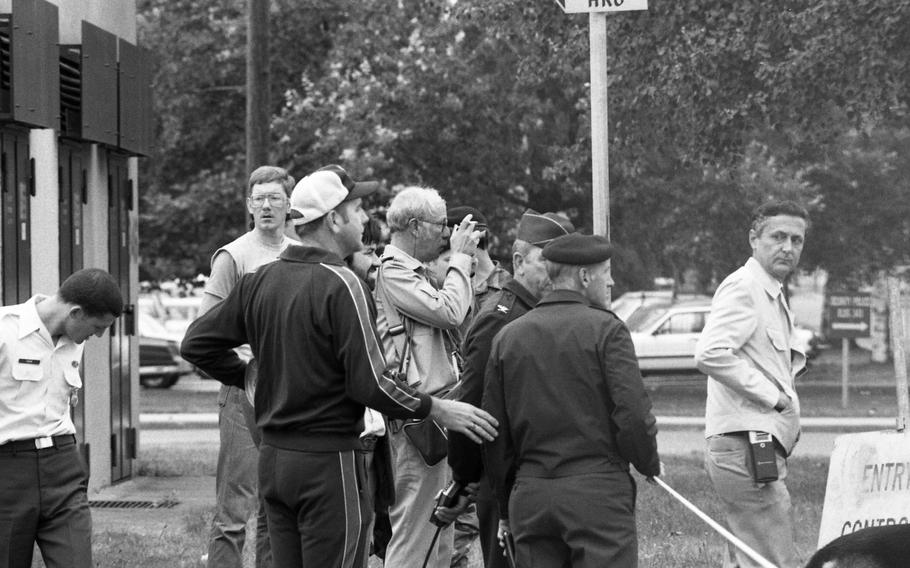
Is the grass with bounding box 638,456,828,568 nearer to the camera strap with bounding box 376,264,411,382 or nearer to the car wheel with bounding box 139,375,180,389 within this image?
the camera strap with bounding box 376,264,411,382

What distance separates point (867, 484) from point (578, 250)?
75.0 inches

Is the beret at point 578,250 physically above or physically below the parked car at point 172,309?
above

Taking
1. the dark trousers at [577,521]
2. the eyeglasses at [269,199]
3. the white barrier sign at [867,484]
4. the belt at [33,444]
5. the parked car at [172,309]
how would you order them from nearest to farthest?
the dark trousers at [577,521], the belt at [33,444], the white barrier sign at [867,484], the eyeglasses at [269,199], the parked car at [172,309]

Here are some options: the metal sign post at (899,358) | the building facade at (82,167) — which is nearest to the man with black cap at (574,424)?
the metal sign post at (899,358)

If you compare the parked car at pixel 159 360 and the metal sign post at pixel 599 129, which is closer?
the metal sign post at pixel 599 129

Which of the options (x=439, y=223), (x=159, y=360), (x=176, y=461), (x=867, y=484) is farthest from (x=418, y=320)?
(x=159, y=360)

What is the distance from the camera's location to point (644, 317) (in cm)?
3031

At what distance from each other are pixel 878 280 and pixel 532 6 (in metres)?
26.8

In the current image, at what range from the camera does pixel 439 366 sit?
6.51 meters

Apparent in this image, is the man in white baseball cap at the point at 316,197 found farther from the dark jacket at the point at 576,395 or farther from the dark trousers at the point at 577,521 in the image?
the dark trousers at the point at 577,521

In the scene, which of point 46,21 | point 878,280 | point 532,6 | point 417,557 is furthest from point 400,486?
point 878,280

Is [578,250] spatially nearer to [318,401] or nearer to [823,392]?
[318,401]

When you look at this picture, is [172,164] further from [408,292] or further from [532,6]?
[408,292]

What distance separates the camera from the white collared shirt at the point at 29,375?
5.54 meters
